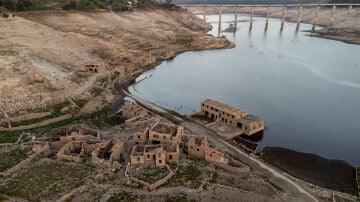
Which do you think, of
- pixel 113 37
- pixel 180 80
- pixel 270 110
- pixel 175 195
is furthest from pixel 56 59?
pixel 175 195

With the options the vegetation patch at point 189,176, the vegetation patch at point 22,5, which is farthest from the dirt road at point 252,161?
the vegetation patch at point 22,5

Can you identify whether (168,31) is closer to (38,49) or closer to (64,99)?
(38,49)

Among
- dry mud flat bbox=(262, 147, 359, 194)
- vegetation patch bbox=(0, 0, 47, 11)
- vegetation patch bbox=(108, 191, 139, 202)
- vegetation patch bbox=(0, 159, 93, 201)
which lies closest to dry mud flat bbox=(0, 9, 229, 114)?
vegetation patch bbox=(0, 0, 47, 11)

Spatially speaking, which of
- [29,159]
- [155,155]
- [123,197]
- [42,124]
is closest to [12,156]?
[29,159]

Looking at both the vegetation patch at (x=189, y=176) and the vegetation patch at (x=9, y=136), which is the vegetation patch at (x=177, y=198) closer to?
the vegetation patch at (x=189, y=176)

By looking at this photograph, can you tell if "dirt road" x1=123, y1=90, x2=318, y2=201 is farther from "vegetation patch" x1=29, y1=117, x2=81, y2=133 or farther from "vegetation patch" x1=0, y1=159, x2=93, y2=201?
"vegetation patch" x1=0, y1=159, x2=93, y2=201
